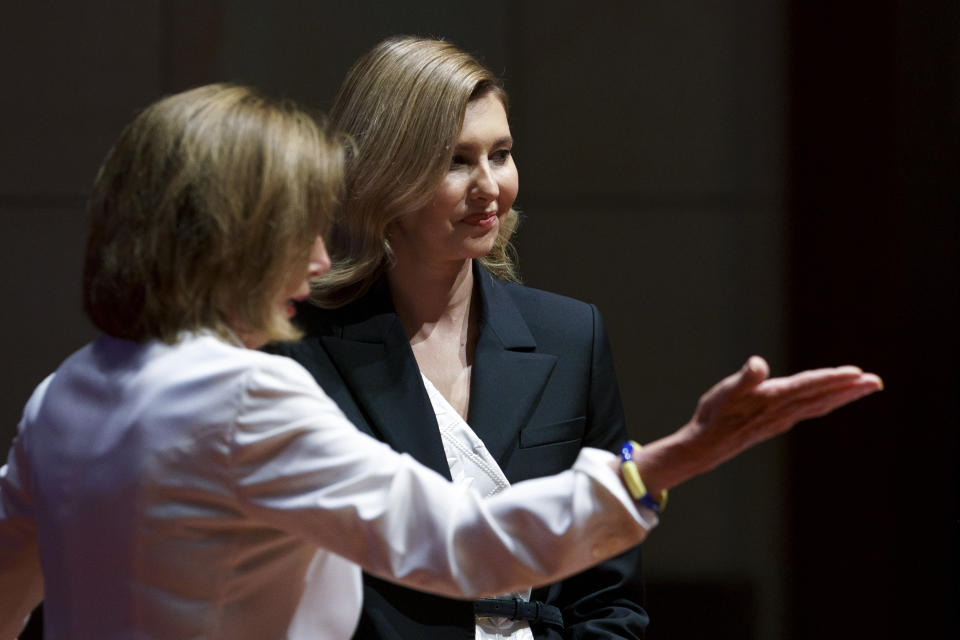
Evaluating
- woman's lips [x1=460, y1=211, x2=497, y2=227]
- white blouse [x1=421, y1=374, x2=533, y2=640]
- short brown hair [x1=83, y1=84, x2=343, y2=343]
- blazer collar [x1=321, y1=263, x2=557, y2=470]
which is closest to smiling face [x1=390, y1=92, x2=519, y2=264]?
woman's lips [x1=460, y1=211, x2=497, y2=227]

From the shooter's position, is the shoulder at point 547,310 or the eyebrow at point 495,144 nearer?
the eyebrow at point 495,144

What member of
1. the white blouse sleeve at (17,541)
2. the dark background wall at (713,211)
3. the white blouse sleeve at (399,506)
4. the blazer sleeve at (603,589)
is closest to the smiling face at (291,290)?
the white blouse sleeve at (399,506)

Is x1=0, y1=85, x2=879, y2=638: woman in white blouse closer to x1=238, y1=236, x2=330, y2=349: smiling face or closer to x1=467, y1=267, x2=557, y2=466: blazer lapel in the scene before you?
x1=238, y1=236, x2=330, y2=349: smiling face

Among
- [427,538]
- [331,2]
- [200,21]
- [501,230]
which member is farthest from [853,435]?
[427,538]

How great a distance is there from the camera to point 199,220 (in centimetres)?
138

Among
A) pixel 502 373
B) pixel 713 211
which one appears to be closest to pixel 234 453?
pixel 502 373

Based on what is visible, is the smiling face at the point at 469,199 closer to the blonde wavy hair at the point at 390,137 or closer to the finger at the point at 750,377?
the blonde wavy hair at the point at 390,137

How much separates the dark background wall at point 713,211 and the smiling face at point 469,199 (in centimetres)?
120

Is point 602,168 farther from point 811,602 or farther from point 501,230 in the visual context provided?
point 811,602

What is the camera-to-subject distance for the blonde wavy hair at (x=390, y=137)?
A: 7.11 feet

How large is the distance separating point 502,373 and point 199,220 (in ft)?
3.09

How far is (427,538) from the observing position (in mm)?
1328

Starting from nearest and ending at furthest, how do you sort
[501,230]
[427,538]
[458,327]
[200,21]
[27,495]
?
[427,538] < [27,495] < [458,327] < [501,230] < [200,21]

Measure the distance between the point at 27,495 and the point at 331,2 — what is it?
213 centimetres
